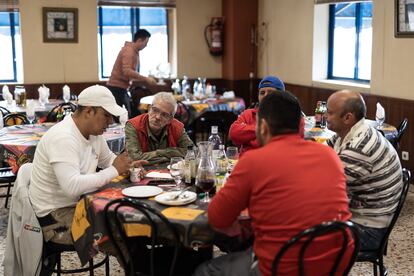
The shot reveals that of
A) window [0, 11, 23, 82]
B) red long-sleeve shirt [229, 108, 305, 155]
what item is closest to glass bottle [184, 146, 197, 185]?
red long-sleeve shirt [229, 108, 305, 155]

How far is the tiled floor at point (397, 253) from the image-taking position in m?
3.69

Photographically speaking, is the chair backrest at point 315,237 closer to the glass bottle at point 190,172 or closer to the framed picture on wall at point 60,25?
the glass bottle at point 190,172

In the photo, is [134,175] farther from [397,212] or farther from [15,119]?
[15,119]

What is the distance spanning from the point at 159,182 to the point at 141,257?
444mm

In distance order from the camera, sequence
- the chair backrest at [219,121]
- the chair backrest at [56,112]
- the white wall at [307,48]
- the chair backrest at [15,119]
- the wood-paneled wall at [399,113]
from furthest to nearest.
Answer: the chair backrest at [219,121]
the white wall at [307,48]
the wood-paneled wall at [399,113]
the chair backrest at [56,112]
the chair backrest at [15,119]

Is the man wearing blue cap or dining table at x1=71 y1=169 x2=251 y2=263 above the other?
the man wearing blue cap

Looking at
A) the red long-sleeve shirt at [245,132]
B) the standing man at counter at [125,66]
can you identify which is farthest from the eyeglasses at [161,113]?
the standing man at counter at [125,66]

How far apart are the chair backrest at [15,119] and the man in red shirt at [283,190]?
12.2 ft

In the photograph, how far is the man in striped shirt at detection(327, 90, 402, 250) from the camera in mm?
2695

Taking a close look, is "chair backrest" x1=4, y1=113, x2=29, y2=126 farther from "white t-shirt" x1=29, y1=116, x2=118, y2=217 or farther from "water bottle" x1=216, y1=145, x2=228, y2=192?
"water bottle" x1=216, y1=145, x2=228, y2=192

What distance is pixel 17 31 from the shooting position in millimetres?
8094

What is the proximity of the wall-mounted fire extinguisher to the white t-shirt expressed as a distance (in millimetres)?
6045

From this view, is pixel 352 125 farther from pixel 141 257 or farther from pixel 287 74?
pixel 287 74

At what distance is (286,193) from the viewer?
2012 millimetres
